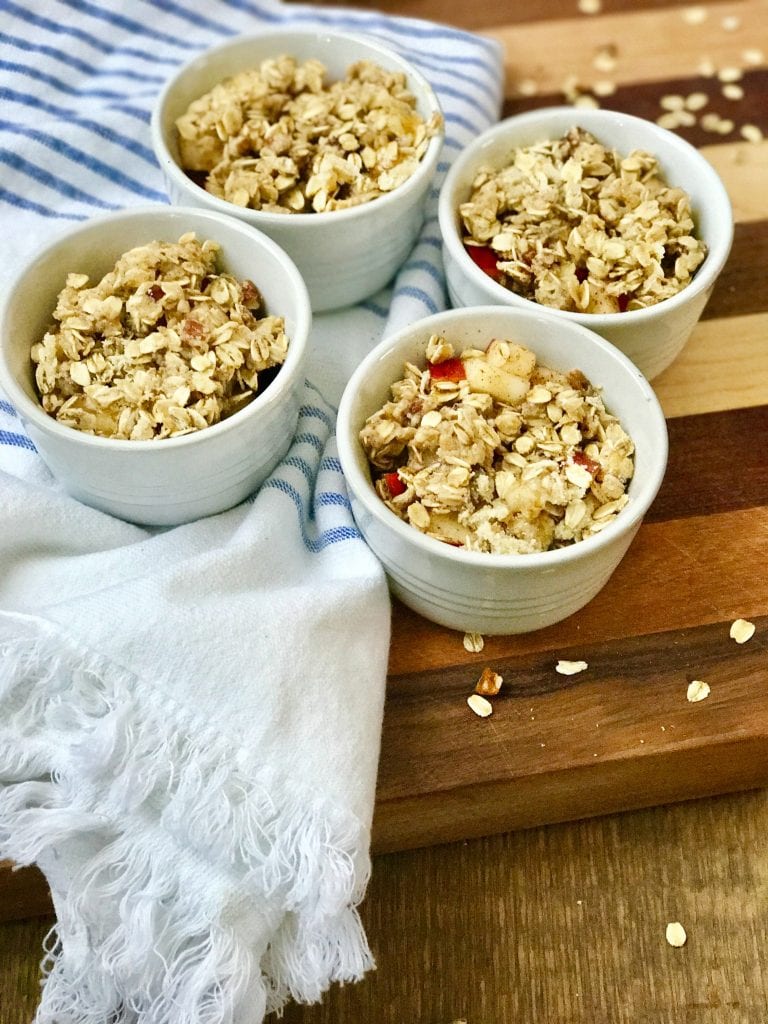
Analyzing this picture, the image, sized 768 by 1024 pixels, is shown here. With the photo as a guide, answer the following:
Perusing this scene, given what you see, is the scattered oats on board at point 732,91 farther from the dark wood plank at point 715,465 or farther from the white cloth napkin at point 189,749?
the white cloth napkin at point 189,749

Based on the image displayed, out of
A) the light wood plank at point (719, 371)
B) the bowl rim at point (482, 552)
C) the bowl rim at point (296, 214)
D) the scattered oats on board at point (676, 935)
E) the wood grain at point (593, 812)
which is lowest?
the scattered oats on board at point (676, 935)

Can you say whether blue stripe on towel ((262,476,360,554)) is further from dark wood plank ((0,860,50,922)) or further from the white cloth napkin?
dark wood plank ((0,860,50,922))

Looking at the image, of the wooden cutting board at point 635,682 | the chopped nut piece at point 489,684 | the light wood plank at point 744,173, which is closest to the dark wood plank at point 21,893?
the wooden cutting board at point 635,682

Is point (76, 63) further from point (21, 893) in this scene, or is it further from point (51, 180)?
point (21, 893)

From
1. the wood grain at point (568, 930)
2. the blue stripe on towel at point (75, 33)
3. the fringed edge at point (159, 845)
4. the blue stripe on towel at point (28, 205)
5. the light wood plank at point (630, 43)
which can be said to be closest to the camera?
the fringed edge at point (159, 845)

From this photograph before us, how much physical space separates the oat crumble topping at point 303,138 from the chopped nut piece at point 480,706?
45 cm

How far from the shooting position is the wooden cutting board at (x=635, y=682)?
0.84 m

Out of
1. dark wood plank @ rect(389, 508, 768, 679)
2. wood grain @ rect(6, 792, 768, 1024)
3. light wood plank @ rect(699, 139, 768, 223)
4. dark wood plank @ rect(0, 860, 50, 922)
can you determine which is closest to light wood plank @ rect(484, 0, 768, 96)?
light wood plank @ rect(699, 139, 768, 223)

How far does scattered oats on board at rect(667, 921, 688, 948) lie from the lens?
883 millimetres

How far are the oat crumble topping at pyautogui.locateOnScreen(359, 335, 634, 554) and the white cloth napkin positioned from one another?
3.3 inches

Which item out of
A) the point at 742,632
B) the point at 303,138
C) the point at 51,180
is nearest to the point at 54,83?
the point at 51,180

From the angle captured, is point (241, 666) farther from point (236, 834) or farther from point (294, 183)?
point (294, 183)

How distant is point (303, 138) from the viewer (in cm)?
101

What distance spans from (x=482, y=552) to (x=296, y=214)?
1.22ft
